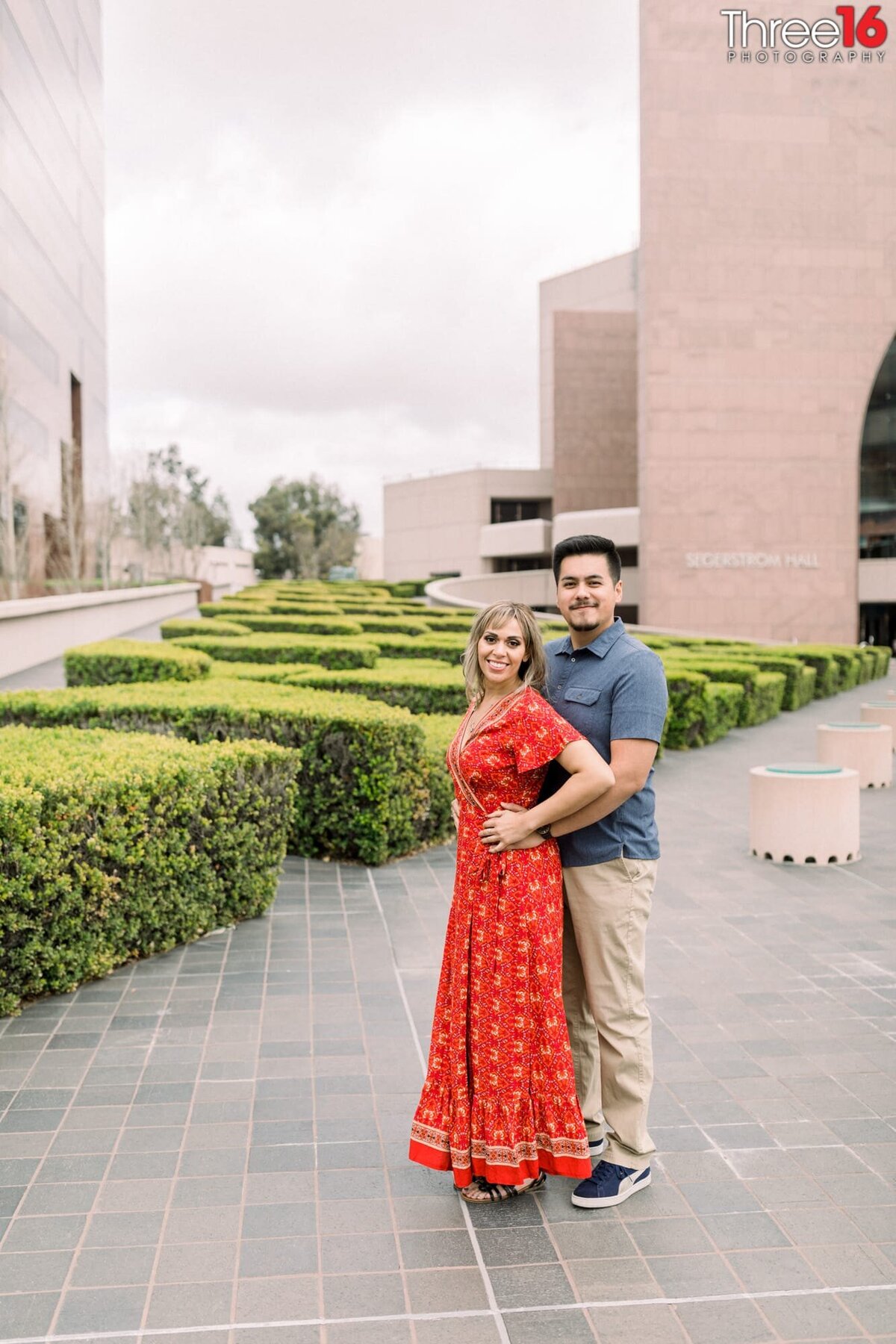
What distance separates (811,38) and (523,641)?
119 ft

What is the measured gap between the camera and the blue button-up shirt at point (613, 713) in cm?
327

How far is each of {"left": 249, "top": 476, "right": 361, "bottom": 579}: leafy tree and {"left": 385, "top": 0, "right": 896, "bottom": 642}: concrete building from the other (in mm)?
54307

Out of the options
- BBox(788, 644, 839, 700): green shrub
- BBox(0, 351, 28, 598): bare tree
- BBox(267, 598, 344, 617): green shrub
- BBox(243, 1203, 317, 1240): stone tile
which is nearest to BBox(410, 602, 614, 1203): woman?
BBox(243, 1203, 317, 1240): stone tile

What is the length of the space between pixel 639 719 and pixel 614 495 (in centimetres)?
4724

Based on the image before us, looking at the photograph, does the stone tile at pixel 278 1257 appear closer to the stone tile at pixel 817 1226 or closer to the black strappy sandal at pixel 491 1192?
the black strappy sandal at pixel 491 1192

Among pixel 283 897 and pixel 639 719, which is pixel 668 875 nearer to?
pixel 283 897

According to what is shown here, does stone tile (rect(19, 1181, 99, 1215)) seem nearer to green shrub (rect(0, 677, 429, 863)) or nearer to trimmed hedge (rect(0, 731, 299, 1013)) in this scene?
trimmed hedge (rect(0, 731, 299, 1013))

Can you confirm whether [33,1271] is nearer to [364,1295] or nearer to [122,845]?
[364,1295]

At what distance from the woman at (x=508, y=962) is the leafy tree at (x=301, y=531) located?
271 feet

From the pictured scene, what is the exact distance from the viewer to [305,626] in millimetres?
19469

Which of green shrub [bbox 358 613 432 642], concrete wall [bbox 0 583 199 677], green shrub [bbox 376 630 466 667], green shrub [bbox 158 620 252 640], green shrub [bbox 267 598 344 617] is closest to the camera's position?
green shrub [bbox 376 630 466 667]

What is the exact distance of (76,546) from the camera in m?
33.8

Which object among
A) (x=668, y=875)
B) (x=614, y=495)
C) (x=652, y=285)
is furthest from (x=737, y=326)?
(x=668, y=875)

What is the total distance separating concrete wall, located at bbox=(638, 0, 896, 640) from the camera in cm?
3219
